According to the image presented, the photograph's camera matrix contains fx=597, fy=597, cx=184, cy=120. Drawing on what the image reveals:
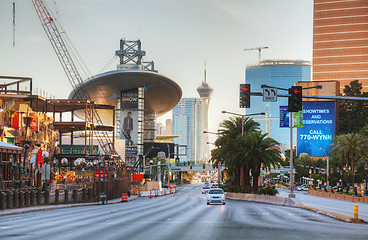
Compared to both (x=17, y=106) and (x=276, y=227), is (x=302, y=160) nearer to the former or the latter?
(x=17, y=106)

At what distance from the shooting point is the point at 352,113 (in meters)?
192

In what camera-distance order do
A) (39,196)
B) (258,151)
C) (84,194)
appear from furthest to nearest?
(258,151)
(84,194)
(39,196)

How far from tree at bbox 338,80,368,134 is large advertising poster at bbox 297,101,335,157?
480 cm

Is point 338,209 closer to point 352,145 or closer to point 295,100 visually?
point 295,100

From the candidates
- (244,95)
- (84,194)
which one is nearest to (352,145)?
(84,194)

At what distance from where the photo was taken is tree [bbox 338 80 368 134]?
181125 mm

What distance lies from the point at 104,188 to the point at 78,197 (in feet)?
30.4

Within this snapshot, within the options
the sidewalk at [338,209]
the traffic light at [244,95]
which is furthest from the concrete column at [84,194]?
the traffic light at [244,95]

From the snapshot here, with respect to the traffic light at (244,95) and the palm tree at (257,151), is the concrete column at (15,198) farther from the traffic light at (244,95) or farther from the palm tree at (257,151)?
the palm tree at (257,151)

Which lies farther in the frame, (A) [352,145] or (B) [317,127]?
(B) [317,127]

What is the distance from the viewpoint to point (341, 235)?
2534 centimetres

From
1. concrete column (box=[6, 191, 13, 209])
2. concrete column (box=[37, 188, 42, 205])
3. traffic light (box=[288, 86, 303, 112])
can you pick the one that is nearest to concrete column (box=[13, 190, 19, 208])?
concrete column (box=[6, 191, 13, 209])

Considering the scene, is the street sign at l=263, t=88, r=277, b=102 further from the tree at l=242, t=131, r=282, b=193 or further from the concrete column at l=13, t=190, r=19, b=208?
the tree at l=242, t=131, r=282, b=193

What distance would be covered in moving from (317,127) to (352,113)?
1271 cm
